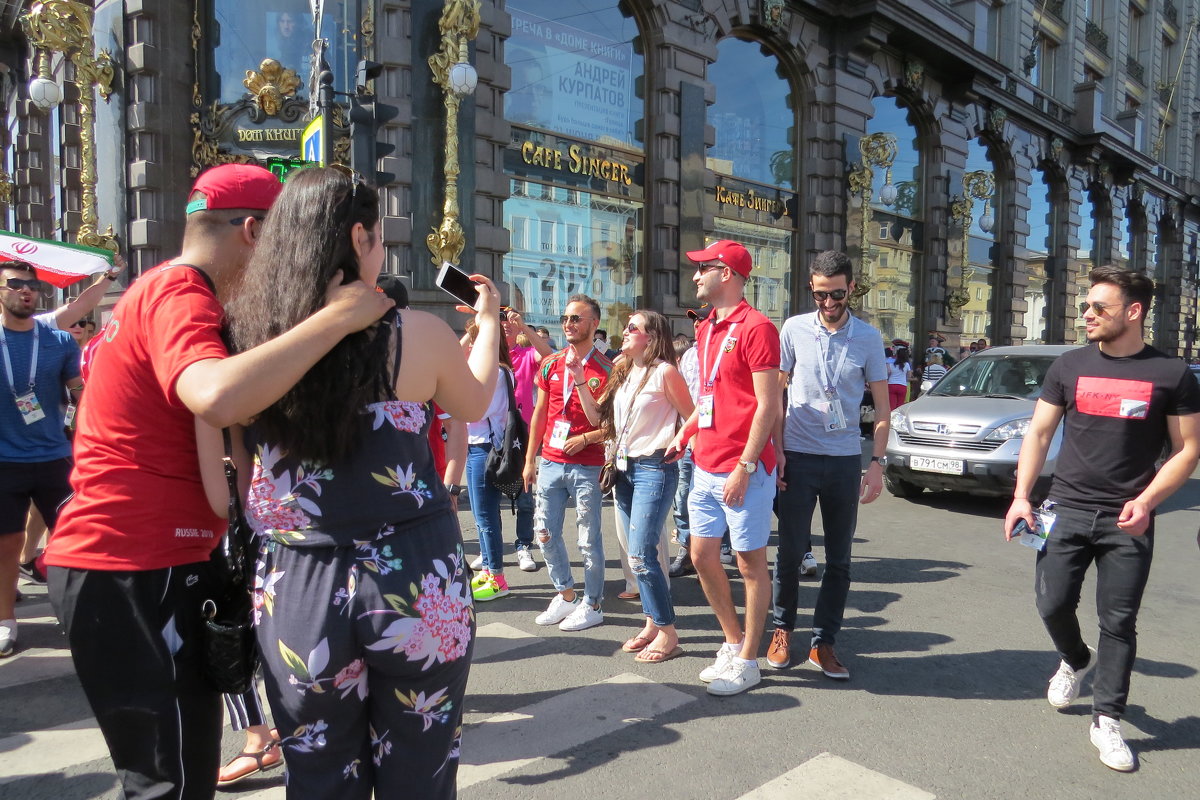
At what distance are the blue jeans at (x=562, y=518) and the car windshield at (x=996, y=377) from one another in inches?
244

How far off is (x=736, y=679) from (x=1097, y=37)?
115 ft

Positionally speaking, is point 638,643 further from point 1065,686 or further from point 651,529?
point 1065,686

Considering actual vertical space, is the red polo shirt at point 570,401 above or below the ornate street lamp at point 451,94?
below

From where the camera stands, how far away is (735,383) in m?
3.95

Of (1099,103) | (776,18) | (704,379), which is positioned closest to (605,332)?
(776,18)

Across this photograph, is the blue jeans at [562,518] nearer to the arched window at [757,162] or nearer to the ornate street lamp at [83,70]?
the ornate street lamp at [83,70]

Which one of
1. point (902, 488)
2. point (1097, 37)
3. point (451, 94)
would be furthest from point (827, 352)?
point (1097, 37)

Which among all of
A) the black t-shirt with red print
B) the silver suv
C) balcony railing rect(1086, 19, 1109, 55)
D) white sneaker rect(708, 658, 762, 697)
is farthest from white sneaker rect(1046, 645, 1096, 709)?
balcony railing rect(1086, 19, 1109, 55)

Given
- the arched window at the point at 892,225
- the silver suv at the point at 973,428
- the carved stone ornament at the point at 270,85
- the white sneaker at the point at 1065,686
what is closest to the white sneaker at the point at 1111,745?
the white sneaker at the point at 1065,686

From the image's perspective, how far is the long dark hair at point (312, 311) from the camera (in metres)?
1.63

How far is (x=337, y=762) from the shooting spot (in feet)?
5.73

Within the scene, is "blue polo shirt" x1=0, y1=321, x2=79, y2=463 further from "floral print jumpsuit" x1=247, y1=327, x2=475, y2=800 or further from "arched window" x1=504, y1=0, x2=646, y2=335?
"arched window" x1=504, y1=0, x2=646, y2=335

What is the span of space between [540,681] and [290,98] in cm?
1034

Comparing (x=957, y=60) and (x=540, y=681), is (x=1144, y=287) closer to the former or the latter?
(x=540, y=681)
